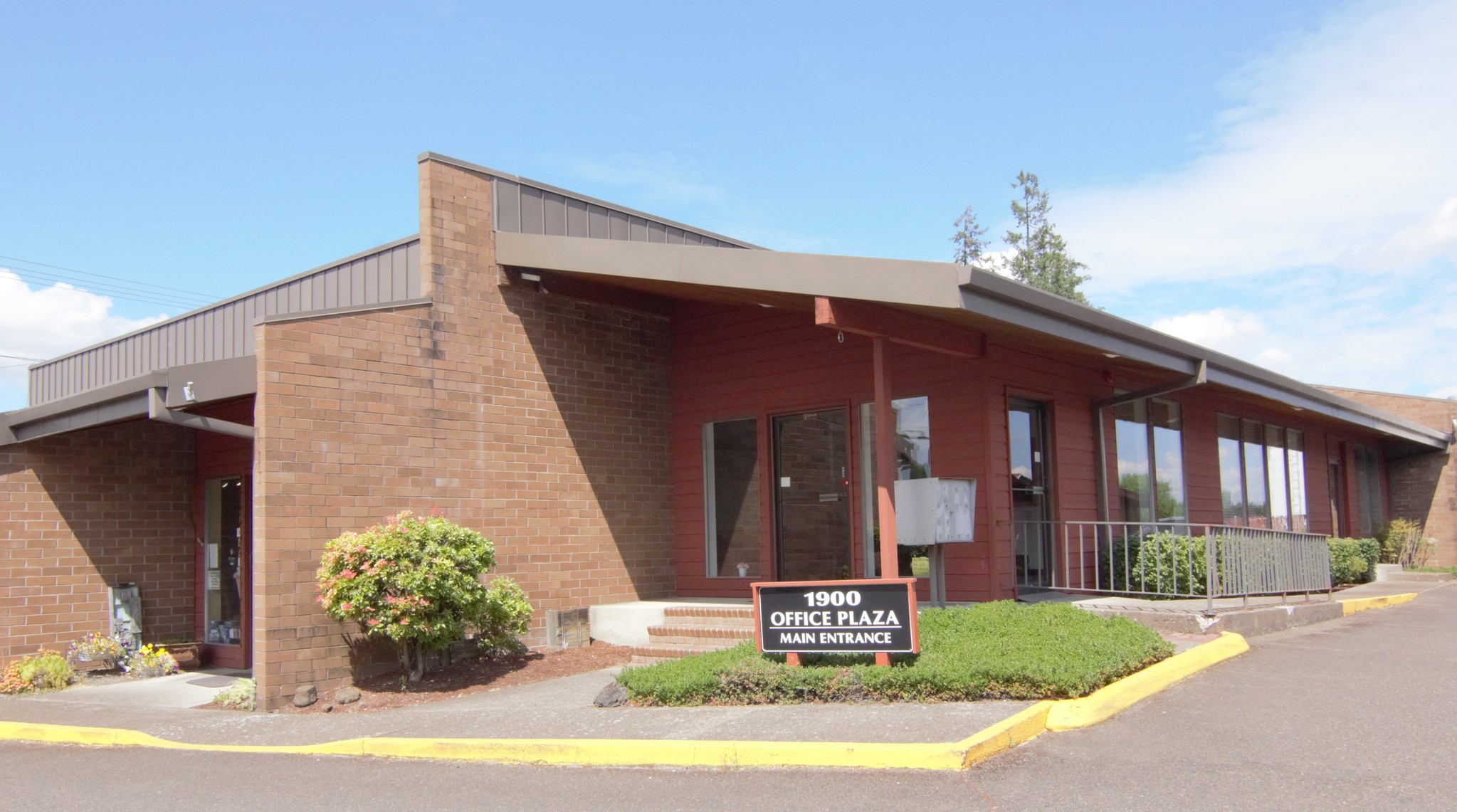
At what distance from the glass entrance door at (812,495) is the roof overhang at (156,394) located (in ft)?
18.7

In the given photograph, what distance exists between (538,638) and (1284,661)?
7116 mm

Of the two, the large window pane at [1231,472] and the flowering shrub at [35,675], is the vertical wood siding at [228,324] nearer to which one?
the flowering shrub at [35,675]

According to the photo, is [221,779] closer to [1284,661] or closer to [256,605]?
[256,605]

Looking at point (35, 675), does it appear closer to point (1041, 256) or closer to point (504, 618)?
point (504, 618)

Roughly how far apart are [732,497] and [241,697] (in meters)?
5.69

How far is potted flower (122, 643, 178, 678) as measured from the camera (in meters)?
12.6


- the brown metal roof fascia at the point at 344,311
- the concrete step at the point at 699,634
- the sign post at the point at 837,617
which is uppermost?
the brown metal roof fascia at the point at 344,311

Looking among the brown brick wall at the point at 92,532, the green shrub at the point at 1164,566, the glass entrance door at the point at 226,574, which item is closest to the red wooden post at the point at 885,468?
the green shrub at the point at 1164,566

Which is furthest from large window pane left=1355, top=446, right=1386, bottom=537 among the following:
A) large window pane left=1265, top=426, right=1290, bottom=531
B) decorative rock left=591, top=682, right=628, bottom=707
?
decorative rock left=591, top=682, right=628, bottom=707

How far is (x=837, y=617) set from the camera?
851cm

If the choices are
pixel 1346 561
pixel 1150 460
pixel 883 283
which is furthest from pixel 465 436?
pixel 1346 561

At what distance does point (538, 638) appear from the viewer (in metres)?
11.9

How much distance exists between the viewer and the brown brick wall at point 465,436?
990 centimetres

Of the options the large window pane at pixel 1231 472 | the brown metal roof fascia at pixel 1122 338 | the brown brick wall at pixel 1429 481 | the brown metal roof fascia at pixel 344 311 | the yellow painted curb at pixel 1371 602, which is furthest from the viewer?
the brown brick wall at pixel 1429 481
